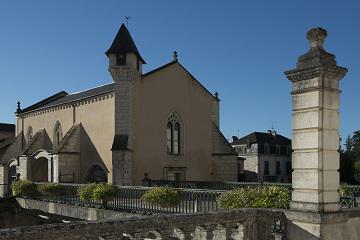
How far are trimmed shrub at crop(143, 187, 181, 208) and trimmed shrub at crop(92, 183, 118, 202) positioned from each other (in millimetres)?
3301

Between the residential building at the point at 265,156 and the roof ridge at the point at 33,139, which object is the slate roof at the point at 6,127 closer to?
the roof ridge at the point at 33,139

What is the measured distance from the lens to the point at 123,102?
25844 mm

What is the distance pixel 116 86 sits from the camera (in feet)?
85.4

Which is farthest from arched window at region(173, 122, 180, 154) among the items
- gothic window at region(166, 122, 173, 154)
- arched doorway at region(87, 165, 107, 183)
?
arched doorway at region(87, 165, 107, 183)

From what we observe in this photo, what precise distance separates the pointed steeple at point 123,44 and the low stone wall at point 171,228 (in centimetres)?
2023

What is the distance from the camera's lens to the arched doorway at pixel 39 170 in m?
33.1

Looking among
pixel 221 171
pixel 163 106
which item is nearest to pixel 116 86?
pixel 163 106

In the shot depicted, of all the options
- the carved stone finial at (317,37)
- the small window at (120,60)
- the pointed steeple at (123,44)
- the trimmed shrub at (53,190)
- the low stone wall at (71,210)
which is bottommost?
the low stone wall at (71,210)

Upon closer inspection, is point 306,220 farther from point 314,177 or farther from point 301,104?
point 301,104

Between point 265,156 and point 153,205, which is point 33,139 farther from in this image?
point 265,156

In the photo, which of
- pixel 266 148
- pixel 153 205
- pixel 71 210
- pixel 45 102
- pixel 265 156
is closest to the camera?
pixel 153 205

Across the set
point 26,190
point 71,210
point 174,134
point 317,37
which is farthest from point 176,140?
point 317,37

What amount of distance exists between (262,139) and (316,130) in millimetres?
52926

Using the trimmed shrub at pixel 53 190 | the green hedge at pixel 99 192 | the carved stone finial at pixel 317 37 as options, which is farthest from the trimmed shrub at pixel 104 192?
the carved stone finial at pixel 317 37
